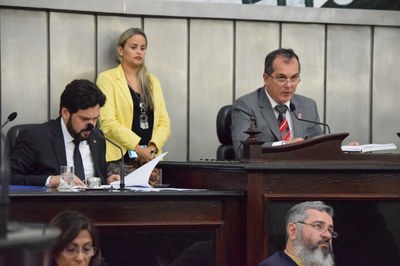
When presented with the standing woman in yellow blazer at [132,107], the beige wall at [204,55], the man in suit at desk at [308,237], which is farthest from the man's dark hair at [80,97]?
the beige wall at [204,55]

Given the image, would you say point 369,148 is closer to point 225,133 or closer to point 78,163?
point 225,133

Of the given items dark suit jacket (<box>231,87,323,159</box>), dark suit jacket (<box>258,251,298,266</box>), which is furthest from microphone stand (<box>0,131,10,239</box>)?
dark suit jacket (<box>231,87,323,159</box>)

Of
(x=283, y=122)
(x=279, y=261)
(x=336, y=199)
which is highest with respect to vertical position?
(x=283, y=122)

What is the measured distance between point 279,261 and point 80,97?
4.61ft

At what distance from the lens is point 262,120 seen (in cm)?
427

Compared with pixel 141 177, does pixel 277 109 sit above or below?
above

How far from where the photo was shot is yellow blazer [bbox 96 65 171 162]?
5.12 metres

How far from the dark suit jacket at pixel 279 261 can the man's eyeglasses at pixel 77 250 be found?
2.06 feet

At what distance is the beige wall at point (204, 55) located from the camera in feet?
18.3

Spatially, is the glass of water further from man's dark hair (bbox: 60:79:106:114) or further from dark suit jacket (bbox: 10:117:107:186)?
man's dark hair (bbox: 60:79:106:114)

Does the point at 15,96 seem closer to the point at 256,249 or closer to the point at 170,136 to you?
the point at 170,136

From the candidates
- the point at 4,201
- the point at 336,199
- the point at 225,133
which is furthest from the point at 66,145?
the point at 4,201

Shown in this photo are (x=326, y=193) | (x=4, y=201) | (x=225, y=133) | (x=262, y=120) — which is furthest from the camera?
(x=225, y=133)

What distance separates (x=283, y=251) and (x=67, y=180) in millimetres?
946
